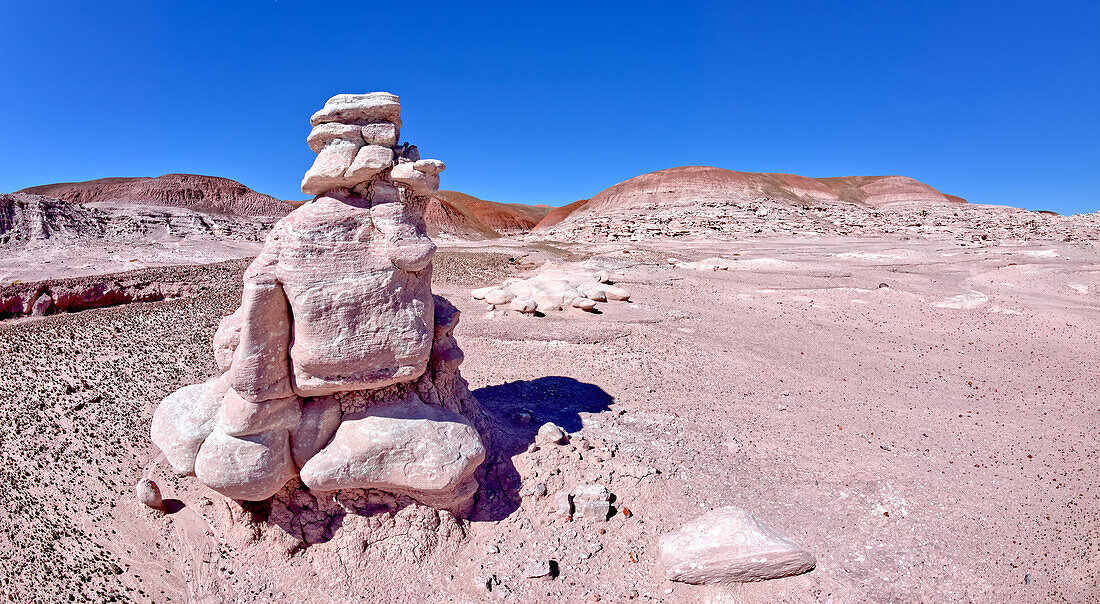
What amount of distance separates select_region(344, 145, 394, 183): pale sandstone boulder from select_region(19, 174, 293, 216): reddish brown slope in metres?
44.5

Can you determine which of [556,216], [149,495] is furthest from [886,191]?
[149,495]

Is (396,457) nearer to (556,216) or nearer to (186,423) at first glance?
(186,423)

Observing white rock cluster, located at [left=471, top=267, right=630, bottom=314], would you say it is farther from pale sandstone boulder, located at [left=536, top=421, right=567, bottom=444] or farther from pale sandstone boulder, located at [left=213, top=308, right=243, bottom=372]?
pale sandstone boulder, located at [left=213, top=308, right=243, bottom=372]

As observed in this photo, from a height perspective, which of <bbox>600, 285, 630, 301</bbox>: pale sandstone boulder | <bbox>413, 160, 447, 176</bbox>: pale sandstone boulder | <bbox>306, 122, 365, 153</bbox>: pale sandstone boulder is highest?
<bbox>306, 122, 365, 153</bbox>: pale sandstone boulder

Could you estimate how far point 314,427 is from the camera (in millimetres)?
4492

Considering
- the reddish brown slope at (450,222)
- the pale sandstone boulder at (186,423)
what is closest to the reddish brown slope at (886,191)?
the reddish brown slope at (450,222)

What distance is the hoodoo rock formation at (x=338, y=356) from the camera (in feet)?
13.7

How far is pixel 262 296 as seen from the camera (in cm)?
414

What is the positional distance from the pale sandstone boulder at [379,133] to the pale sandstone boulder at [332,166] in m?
0.13

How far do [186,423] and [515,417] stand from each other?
3591mm

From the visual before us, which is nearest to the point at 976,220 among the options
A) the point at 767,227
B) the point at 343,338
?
the point at 767,227

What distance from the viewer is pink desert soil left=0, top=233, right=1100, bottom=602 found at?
4.17 meters

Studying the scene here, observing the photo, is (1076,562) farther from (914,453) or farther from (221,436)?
(221,436)

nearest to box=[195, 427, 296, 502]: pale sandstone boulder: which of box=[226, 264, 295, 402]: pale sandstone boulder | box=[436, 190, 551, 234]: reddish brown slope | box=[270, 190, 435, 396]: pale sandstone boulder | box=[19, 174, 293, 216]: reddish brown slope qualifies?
box=[226, 264, 295, 402]: pale sandstone boulder
